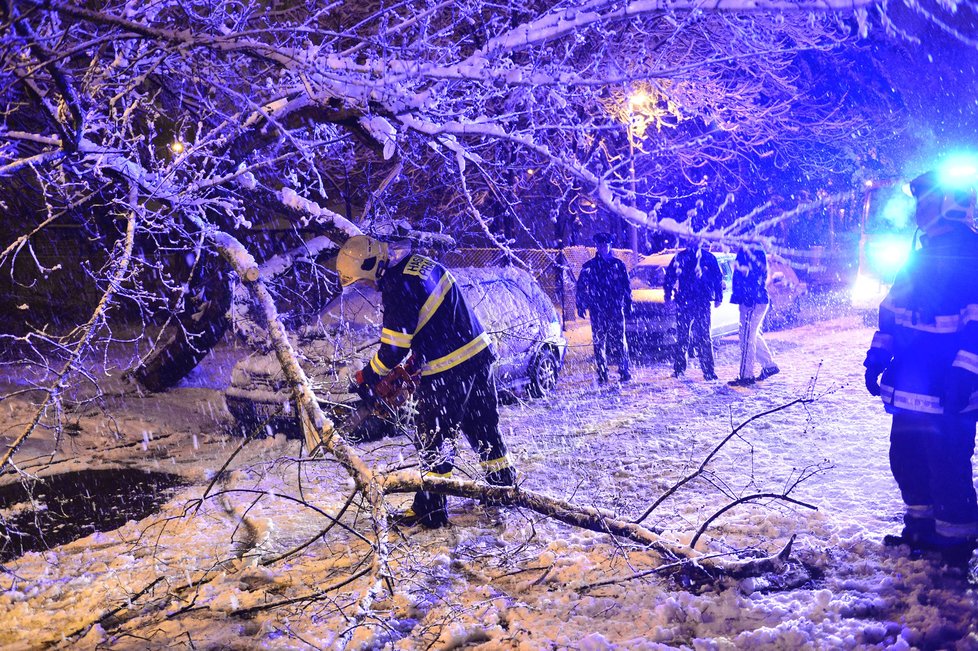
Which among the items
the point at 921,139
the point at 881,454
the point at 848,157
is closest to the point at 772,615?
the point at 881,454

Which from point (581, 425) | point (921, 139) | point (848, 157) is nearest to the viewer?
point (581, 425)

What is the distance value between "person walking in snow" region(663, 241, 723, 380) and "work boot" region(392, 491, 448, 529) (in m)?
5.21

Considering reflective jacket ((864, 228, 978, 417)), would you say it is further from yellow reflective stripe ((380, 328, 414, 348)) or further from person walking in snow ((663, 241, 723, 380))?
person walking in snow ((663, 241, 723, 380))

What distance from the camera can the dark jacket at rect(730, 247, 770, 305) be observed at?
773 cm

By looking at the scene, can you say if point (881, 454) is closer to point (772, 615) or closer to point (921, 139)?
point (772, 615)

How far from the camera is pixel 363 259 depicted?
4.25 metres

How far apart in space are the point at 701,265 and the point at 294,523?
19.6 feet

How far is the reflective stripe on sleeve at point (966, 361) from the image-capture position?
10.6 feet

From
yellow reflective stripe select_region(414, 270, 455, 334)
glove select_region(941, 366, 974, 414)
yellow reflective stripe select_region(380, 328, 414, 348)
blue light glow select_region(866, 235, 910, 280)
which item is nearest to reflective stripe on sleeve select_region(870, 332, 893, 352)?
glove select_region(941, 366, 974, 414)

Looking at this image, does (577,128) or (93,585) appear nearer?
(93,585)

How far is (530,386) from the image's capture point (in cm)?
805

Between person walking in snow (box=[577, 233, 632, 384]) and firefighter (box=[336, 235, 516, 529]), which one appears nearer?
firefighter (box=[336, 235, 516, 529])

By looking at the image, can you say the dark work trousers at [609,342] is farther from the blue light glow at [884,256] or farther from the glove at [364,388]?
the blue light glow at [884,256]

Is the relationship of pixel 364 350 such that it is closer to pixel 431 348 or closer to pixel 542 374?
pixel 431 348
